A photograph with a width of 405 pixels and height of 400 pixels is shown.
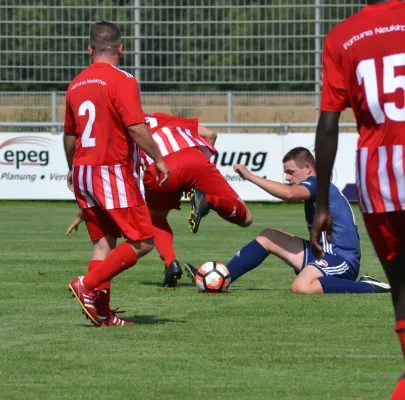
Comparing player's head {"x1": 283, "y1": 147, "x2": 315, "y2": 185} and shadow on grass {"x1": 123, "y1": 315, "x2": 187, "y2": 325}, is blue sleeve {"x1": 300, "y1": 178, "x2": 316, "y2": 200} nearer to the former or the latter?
player's head {"x1": 283, "y1": 147, "x2": 315, "y2": 185}

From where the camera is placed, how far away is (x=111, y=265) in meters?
7.73

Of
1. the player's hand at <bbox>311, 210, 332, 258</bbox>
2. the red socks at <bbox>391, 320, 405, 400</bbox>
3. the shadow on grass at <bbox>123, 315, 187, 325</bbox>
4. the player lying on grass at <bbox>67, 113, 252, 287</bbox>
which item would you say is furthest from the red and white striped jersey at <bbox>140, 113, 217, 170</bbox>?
the red socks at <bbox>391, 320, 405, 400</bbox>

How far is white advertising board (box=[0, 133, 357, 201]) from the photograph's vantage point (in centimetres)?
2205

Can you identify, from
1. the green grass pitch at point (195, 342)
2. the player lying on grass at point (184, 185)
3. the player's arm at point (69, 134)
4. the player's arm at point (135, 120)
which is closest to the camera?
the green grass pitch at point (195, 342)

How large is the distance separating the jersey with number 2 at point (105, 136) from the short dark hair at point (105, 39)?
108 millimetres

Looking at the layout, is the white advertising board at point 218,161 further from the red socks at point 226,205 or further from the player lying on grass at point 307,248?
the player lying on grass at point 307,248

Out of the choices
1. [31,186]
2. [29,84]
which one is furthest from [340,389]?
[29,84]

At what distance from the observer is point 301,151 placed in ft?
32.0

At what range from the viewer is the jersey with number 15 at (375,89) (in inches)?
192

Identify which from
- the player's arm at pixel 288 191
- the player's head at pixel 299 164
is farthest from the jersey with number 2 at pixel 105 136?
the player's head at pixel 299 164

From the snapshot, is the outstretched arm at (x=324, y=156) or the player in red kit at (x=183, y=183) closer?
the outstretched arm at (x=324, y=156)

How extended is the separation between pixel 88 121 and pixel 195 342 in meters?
1.64

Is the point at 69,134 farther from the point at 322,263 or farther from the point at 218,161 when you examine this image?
the point at 218,161

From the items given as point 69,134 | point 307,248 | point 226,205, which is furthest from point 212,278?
point 69,134
